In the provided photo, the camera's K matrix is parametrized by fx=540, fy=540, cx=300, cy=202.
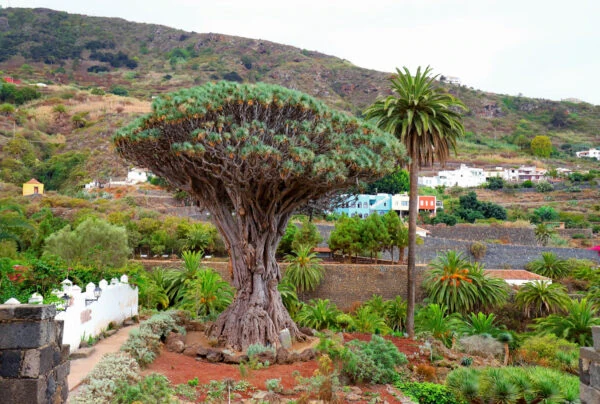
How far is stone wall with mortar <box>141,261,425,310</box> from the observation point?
24.3 m

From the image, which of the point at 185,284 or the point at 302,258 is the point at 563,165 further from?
the point at 185,284

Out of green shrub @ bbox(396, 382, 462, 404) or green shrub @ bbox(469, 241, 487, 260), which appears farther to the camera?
green shrub @ bbox(469, 241, 487, 260)

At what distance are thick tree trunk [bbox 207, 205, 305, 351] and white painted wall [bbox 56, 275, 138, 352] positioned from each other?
237cm

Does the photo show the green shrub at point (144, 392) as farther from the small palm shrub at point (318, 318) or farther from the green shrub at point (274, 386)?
the small palm shrub at point (318, 318)

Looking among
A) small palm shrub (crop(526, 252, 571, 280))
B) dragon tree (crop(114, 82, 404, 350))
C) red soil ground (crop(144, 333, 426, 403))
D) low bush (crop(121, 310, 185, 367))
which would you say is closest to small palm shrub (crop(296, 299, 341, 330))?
dragon tree (crop(114, 82, 404, 350))

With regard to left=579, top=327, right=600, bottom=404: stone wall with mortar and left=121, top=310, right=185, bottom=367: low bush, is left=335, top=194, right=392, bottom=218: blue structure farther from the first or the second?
left=579, top=327, right=600, bottom=404: stone wall with mortar

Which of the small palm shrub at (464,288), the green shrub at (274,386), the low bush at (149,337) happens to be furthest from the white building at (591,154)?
the green shrub at (274,386)

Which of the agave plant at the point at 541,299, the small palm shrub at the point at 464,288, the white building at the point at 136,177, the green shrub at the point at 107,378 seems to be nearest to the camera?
the green shrub at the point at 107,378

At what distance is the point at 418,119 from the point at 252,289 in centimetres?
795

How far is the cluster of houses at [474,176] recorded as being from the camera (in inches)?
2697

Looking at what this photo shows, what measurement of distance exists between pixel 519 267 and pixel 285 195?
2091 centimetres

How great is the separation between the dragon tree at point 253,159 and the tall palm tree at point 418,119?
135 inches

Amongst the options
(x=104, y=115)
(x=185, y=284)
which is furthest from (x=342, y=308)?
(x=104, y=115)

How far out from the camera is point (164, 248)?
27766mm
